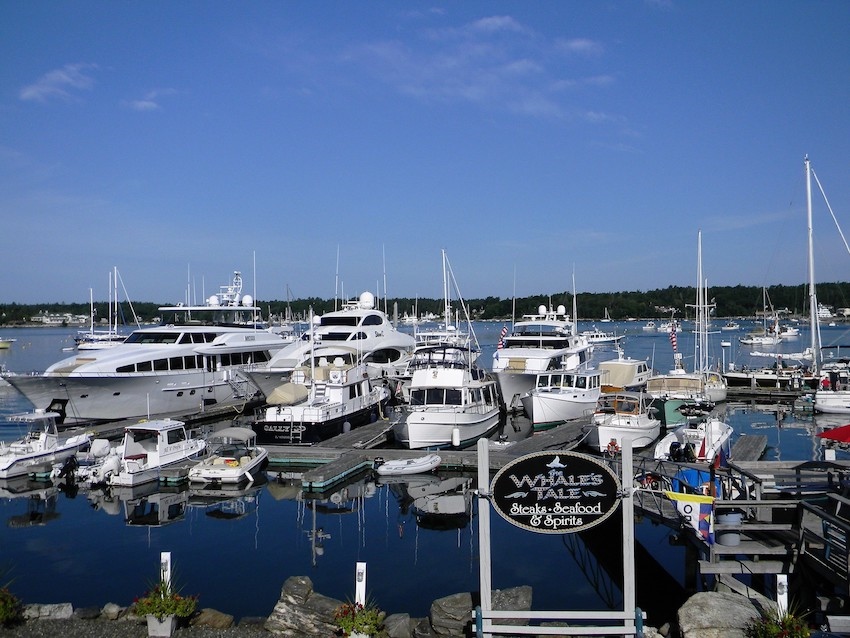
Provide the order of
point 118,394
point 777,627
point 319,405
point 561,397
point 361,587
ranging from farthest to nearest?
point 118,394, point 561,397, point 319,405, point 361,587, point 777,627

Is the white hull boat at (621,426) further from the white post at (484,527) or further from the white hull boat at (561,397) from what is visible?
the white post at (484,527)

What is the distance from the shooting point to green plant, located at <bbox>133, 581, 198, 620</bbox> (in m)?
9.76

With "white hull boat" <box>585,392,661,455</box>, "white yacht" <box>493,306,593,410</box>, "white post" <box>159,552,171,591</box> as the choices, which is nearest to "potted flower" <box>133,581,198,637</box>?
"white post" <box>159,552,171,591</box>

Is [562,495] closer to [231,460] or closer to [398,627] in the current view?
[398,627]

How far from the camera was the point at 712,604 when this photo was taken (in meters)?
9.55

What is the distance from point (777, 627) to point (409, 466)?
15.5 metres

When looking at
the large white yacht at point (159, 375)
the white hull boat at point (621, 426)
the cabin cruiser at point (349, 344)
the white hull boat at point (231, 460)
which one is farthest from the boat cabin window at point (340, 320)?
the white hull boat at point (621, 426)

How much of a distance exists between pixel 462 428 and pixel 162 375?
56.2ft

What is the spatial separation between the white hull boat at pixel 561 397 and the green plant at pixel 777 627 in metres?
22.0

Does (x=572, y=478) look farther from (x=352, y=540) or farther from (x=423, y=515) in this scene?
(x=423, y=515)

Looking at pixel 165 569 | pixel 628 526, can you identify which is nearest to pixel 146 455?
pixel 165 569

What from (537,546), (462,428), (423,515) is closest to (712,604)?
(537,546)

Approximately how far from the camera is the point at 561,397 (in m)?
31.2

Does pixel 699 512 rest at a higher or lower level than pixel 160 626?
higher
